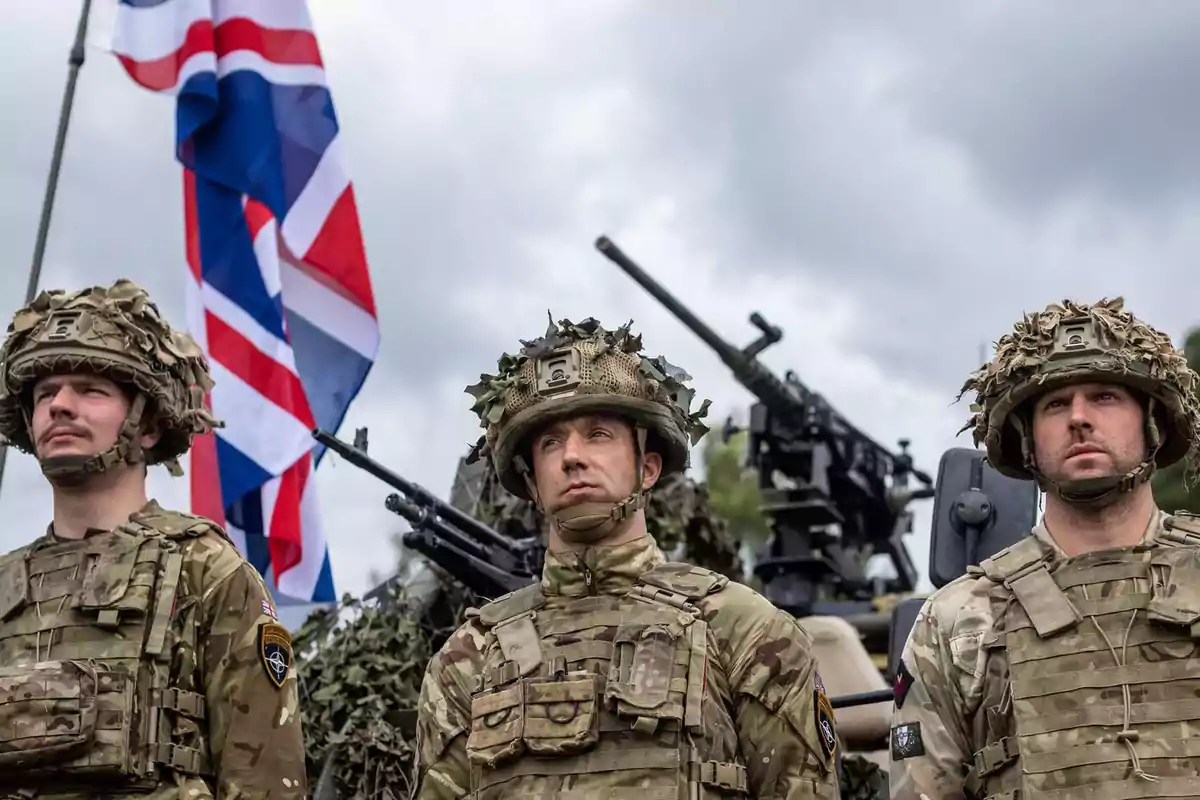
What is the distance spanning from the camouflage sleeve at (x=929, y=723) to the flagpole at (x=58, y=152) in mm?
5496

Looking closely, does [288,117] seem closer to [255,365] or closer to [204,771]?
[255,365]

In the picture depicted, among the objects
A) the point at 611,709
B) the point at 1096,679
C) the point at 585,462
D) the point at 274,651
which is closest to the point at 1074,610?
the point at 1096,679

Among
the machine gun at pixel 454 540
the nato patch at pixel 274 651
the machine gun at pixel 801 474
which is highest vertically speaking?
the machine gun at pixel 801 474

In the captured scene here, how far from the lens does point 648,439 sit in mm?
6602

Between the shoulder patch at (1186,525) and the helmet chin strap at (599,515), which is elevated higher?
the helmet chin strap at (599,515)

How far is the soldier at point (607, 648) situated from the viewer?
5.95 meters

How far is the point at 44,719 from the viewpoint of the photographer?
6.20 m

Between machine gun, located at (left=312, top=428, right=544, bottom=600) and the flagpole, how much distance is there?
2.10m

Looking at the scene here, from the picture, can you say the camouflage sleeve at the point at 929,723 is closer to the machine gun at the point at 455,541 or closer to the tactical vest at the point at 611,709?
the tactical vest at the point at 611,709

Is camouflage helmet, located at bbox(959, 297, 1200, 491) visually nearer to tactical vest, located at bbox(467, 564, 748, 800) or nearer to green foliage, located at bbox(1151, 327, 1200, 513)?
tactical vest, located at bbox(467, 564, 748, 800)

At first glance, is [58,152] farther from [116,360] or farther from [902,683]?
[902,683]

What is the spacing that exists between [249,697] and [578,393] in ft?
5.43

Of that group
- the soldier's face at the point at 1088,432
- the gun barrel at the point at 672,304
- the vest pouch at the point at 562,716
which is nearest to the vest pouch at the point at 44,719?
the vest pouch at the point at 562,716

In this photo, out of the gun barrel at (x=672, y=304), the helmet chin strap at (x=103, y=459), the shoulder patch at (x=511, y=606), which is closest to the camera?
the shoulder patch at (x=511, y=606)
